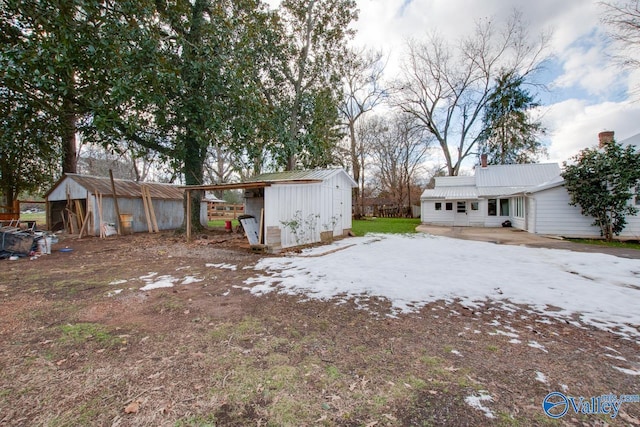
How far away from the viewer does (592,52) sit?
12.5 m

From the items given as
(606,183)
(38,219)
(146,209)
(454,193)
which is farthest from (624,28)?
(38,219)

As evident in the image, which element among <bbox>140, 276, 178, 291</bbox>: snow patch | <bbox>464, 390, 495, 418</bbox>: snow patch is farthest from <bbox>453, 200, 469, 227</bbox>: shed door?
<bbox>464, 390, 495, 418</bbox>: snow patch

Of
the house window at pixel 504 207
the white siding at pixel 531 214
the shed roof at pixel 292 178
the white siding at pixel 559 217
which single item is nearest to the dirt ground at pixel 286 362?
the shed roof at pixel 292 178

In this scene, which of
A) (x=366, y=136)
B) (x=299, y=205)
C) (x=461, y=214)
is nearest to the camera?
(x=299, y=205)

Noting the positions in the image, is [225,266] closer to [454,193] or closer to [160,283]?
[160,283]

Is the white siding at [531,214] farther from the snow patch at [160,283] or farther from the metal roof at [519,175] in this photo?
the snow patch at [160,283]

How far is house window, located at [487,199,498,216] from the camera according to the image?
62.7ft

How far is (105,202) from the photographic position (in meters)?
13.0

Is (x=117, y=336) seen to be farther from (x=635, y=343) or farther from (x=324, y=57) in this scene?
(x=324, y=57)

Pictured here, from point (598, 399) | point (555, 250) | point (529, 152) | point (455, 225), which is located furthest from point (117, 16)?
point (529, 152)

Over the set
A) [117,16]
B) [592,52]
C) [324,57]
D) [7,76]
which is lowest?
[7,76]

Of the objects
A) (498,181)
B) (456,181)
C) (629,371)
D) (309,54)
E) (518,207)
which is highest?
(309,54)

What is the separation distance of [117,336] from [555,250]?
1149cm

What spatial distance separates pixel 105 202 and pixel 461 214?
21535 millimetres
